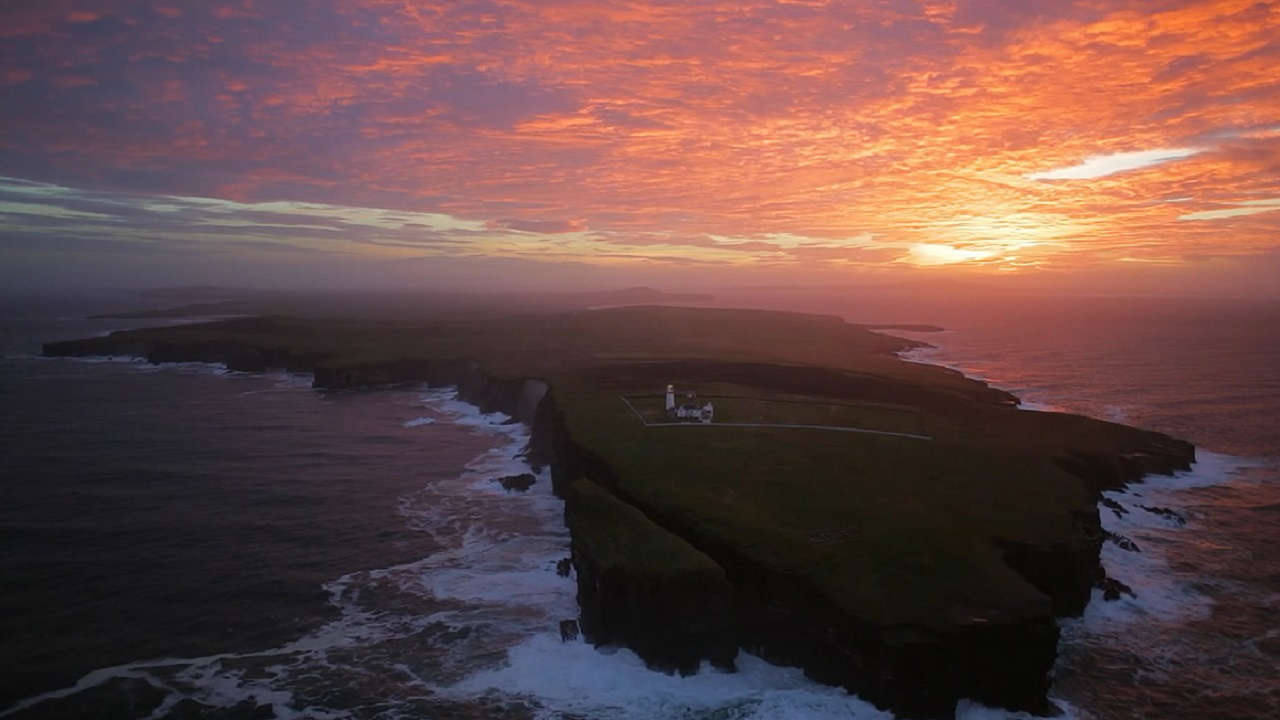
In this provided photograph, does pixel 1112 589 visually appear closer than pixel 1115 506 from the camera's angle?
Yes

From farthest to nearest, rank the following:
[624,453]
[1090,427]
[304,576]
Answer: [1090,427]
[624,453]
[304,576]

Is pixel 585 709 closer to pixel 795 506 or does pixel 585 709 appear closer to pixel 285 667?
pixel 285 667

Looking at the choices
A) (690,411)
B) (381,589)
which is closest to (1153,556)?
(690,411)

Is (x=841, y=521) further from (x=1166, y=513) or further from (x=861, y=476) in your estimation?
(x=1166, y=513)

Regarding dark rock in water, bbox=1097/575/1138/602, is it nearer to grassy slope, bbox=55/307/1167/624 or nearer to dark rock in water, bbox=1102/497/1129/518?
grassy slope, bbox=55/307/1167/624

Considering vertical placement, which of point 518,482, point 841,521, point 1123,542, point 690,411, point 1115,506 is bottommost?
point 518,482

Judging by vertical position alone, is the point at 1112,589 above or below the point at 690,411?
below

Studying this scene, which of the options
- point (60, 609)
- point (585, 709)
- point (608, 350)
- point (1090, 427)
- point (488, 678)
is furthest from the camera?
point (608, 350)

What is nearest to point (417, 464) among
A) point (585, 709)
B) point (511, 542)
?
point (511, 542)
